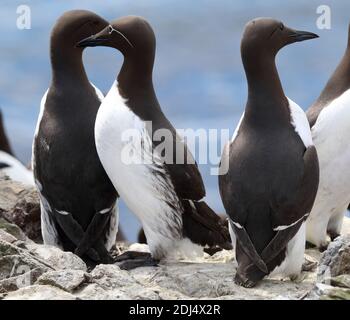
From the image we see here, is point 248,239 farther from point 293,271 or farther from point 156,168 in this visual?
point 156,168

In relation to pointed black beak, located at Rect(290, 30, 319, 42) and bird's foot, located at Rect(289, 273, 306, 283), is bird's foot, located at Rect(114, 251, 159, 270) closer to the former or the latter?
bird's foot, located at Rect(289, 273, 306, 283)

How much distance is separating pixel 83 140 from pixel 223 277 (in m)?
2.13

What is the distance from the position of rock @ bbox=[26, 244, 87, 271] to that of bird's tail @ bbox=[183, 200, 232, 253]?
121 cm

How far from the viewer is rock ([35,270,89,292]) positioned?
8344 mm

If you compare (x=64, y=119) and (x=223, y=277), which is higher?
(x=64, y=119)

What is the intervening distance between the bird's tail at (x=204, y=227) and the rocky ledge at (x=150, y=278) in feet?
0.72

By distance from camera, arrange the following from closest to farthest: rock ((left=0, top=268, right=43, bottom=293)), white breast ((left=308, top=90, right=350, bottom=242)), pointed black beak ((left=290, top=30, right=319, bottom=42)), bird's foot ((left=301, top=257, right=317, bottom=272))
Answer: rock ((left=0, top=268, right=43, bottom=293))
bird's foot ((left=301, top=257, right=317, bottom=272))
pointed black beak ((left=290, top=30, right=319, bottom=42))
white breast ((left=308, top=90, right=350, bottom=242))

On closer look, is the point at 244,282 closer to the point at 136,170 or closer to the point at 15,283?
the point at 136,170

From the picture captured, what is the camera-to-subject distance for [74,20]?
1122 cm

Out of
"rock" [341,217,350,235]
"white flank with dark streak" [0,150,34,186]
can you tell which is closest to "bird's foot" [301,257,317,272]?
"rock" [341,217,350,235]
